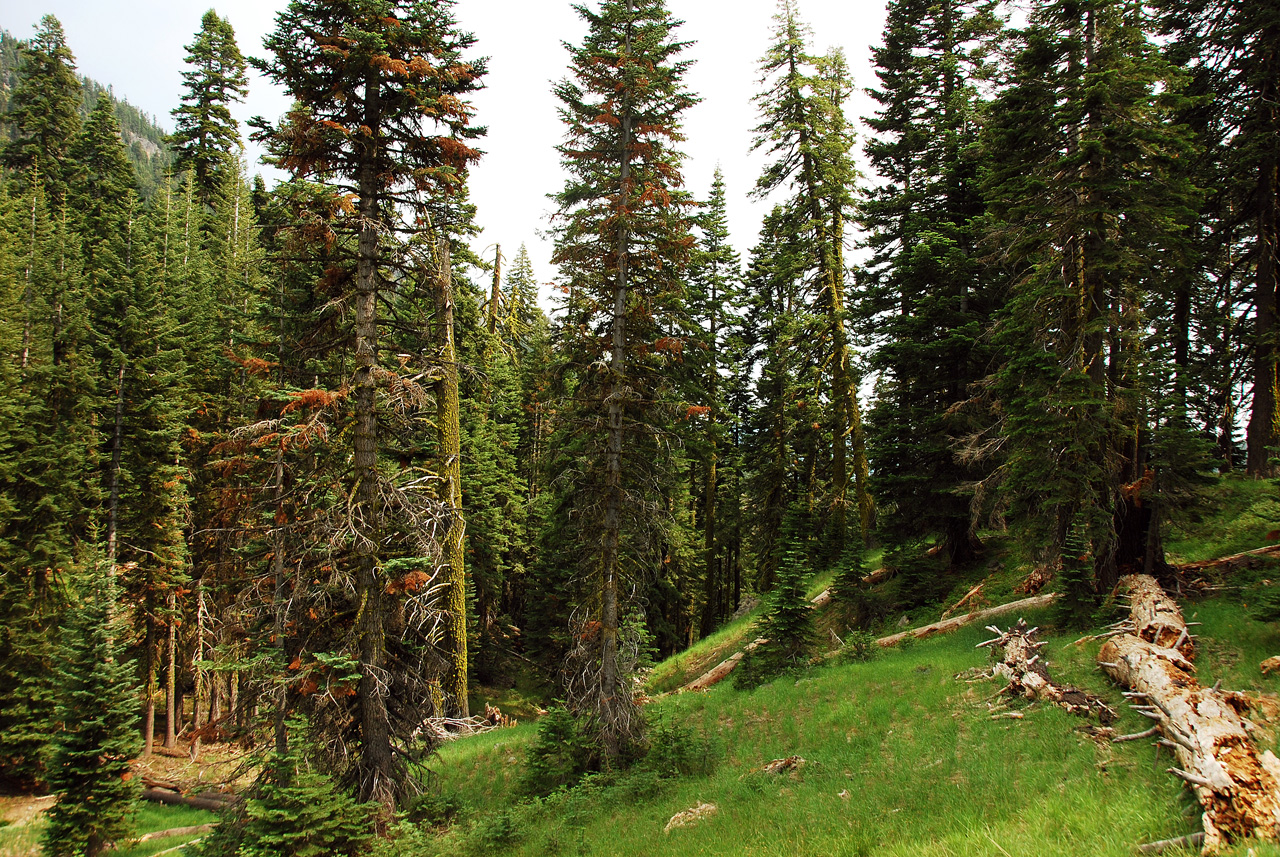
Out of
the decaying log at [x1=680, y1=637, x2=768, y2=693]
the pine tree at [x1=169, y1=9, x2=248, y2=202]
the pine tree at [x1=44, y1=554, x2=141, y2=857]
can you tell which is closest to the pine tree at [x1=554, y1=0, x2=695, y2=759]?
the decaying log at [x1=680, y1=637, x2=768, y2=693]

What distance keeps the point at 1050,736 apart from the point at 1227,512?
9.66 meters

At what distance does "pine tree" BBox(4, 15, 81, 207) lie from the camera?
43000 mm

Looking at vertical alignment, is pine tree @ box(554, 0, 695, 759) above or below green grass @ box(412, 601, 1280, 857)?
above

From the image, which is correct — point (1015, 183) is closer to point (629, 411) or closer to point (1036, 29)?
point (1036, 29)

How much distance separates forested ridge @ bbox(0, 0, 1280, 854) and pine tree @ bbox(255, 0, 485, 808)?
0.07 m

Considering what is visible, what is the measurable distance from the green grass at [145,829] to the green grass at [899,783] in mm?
10140

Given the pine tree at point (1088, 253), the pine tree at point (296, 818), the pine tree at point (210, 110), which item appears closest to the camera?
the pine tree at point (296, 818)

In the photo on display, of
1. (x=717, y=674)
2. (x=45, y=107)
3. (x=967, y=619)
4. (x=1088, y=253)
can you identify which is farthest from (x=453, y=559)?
(x=45, y=107)

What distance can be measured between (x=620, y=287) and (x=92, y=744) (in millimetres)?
16814

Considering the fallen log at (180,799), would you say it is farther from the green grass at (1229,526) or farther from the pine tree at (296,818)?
the green grass at (1229,526)

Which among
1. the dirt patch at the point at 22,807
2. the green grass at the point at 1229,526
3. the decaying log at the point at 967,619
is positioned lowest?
the dirt patch at the point at 22,807

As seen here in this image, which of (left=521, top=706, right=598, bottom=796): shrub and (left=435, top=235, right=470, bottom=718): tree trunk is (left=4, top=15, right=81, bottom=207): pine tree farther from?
(left=521, top=706, right=598, bottom=796): shrub

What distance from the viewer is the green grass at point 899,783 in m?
5.67

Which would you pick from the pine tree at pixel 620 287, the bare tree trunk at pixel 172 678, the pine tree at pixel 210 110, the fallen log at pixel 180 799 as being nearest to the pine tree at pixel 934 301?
the pine tree at pixel 620 287
